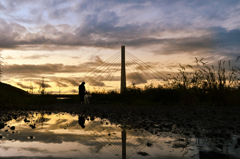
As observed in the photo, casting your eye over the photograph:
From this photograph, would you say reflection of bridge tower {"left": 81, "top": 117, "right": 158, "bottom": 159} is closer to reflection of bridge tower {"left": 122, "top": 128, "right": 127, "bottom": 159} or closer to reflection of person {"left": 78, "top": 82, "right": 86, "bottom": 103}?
reflection of bridge tower {"left": 122, "top": 128, "right": 127, "bottom": 159}

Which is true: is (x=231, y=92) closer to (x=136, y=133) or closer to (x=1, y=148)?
(x=136, y=133)

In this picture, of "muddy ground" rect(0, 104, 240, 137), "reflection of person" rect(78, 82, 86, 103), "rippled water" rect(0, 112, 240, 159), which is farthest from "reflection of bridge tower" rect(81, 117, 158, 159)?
"reflection of person" rect(78, 82, 86, 103)

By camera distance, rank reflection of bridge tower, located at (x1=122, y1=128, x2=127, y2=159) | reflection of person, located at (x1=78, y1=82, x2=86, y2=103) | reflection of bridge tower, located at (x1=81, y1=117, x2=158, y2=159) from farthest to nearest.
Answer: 1. reflection of person, located at (x1=78, y1=82, x2=86, y2=103)
2. reflection of bridge tower, located at (x1=81, y1=117, x2=158, y2=159)
3. reflection of bridge tower, located at (x1=122, y1=128, x2=127, y2=159)

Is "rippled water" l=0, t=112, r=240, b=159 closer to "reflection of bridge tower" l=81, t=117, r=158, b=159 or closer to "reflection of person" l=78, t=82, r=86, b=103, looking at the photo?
"reflection of bridge tower" l=81, t=117, r=158, b=159

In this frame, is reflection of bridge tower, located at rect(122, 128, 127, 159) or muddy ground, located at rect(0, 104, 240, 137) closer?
reflection of bridge tower, located at rect(122, 128, 127, 159)

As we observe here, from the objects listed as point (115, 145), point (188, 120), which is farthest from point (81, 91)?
point (115, 145)

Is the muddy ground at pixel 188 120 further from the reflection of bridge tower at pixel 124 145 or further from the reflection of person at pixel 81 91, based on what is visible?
the reflection of person at pixel 81 91

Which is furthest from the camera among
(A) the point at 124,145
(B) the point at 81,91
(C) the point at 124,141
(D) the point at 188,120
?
(B) the point at 81,91

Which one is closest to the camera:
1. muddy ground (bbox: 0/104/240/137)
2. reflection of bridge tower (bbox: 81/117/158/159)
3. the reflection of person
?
reflection of bridge tower (bbox: 81/117/158/159)

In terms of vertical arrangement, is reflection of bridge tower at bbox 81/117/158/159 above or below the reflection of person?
below

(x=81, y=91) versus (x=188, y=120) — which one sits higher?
(x=81, y=91)

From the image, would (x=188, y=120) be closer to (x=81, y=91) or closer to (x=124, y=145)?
(x=124, y=145)

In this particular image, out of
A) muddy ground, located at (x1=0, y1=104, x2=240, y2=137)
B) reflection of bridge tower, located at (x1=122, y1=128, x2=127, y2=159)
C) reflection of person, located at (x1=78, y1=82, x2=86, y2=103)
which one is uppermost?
reflection of person, located at (x1=78, y1=82, x2=86, y2=103)

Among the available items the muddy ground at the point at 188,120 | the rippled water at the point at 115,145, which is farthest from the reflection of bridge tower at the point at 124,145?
the muddy ground at the point at 188,120
